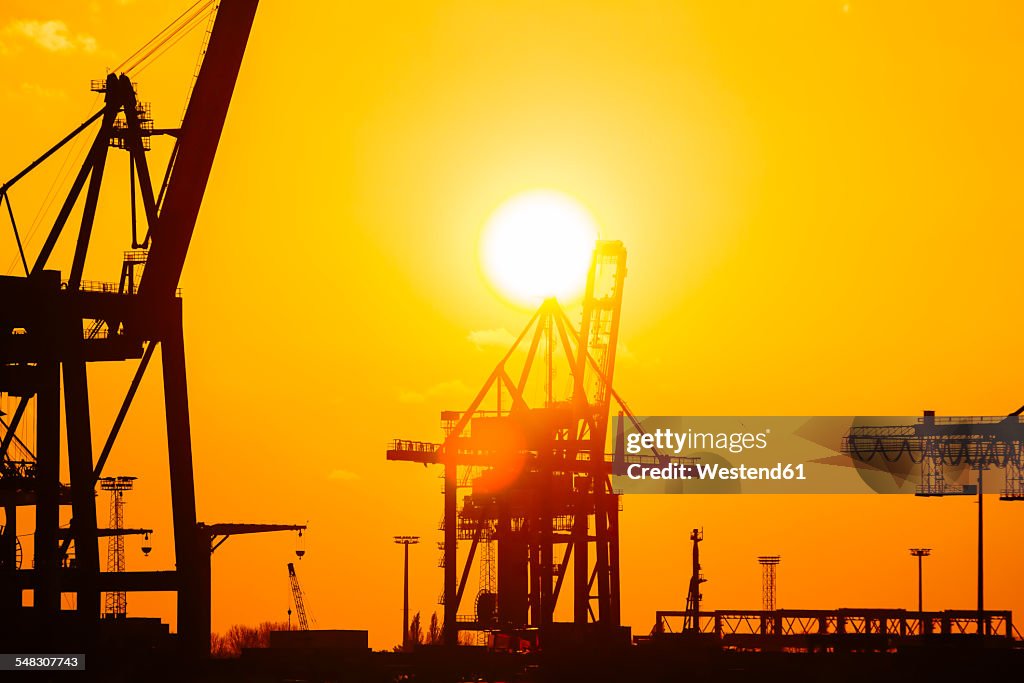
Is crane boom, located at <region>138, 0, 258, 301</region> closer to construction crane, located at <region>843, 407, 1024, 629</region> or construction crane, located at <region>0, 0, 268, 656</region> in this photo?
construction crane, located at <region>0, 0, 268, 656</region>

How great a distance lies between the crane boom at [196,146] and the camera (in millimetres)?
55156

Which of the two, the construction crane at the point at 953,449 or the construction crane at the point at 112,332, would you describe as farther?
the construction crane at the point at 953,449

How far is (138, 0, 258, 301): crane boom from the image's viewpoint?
55.2 metres

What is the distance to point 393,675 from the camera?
Answer: 56.9 metres

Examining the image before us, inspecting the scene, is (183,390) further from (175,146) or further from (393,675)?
(393,675)

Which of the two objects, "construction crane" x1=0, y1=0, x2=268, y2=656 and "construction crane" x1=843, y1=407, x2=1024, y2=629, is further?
"construction crane" x1=843, y1=407, x2=1024, y2=629

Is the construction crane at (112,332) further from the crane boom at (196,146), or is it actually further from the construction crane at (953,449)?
the construction crane at (953,449)

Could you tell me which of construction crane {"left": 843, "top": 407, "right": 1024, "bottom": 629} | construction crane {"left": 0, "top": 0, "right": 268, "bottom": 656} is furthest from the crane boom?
construction crane {"left": 843, "top": 407, "right": 1024, "bottom": 629}

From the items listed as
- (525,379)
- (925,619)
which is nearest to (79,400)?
(525,379)

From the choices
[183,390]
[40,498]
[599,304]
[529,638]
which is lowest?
[529,638]

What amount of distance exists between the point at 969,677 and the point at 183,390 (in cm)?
2894

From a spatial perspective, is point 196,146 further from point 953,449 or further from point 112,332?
point 953,449

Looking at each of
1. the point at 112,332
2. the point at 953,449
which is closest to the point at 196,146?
the point at 112,332

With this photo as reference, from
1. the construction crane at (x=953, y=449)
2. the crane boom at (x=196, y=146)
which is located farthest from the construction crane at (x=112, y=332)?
the construction crane at (x=953, y=449)
